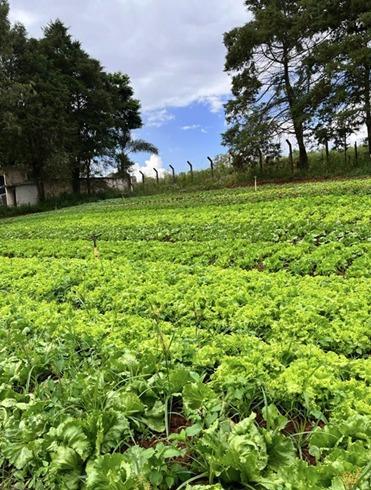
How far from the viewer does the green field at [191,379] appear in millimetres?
2432

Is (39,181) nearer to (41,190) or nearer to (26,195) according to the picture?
(41,190)

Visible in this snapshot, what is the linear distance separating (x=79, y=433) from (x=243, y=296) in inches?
108

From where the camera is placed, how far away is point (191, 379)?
10.6 ft

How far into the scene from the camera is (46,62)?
122ft

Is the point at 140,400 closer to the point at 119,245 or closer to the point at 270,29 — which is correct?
the point at 119,245

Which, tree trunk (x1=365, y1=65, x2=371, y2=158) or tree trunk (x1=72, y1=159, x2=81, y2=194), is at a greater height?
tree trunk (x1=365, y1=65, x2=371, y2=158)

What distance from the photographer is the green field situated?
2432 mm

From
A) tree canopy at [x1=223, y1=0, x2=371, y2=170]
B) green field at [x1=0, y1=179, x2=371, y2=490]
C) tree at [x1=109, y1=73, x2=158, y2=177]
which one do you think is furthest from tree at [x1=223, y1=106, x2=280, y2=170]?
green field at [x1=0, y1=179, x2=371, y2=490]

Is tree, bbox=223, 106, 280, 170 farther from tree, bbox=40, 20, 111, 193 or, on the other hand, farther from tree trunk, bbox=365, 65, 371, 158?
tree, bbox=40, 20, 111, 193

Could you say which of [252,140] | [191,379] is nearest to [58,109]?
[252,140]

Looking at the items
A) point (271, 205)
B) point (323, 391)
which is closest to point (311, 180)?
point (271, 205)

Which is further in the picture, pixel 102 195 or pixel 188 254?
pixel 102 195

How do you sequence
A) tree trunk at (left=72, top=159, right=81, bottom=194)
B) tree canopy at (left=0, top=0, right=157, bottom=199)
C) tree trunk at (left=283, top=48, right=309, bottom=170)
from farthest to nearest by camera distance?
tree trunk at (left=72, top=159, right=81, bottom=194) < tree canopy at (left=0, top=0, right=157, bottom=199) < tree trunk at (left=283, top=48, right=309, bottom=170)

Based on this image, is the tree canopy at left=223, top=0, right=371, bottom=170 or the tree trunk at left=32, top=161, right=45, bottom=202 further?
the tree trunk at left=32, top=161, right=45, bottom=202
